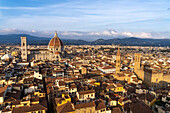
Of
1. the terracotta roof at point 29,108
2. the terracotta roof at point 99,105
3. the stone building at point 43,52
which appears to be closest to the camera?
the terracotta roof at point 29,108

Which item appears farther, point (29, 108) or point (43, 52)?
point (43, 52)

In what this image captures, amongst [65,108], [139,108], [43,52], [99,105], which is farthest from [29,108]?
[43,52]

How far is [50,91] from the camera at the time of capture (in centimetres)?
2427

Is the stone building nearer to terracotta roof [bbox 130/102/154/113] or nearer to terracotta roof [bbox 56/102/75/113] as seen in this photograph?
terracotta roof [bbox 56/102/75/113]

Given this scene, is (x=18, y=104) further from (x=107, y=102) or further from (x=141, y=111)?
(x=141, y=111)

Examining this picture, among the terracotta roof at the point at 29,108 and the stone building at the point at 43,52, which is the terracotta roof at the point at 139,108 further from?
the stone building at the point at 43,52

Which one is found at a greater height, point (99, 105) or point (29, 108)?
point (29, 108)

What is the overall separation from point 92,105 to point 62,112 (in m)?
3.86

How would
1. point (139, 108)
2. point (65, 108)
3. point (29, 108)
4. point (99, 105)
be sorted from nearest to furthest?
1. point (65, 108)
2. point (29, 108)
3. point (99, 105)
4. point (139, 108)

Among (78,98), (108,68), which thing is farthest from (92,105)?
(108,68)

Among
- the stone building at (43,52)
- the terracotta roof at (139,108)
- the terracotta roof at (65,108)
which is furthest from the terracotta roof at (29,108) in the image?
the stone building at (43,52)

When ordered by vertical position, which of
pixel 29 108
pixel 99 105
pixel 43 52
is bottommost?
pixel 99 105

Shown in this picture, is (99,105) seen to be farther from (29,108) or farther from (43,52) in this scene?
(43,52)

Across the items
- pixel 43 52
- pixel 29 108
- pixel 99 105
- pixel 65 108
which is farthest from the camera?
pixel 43 52
